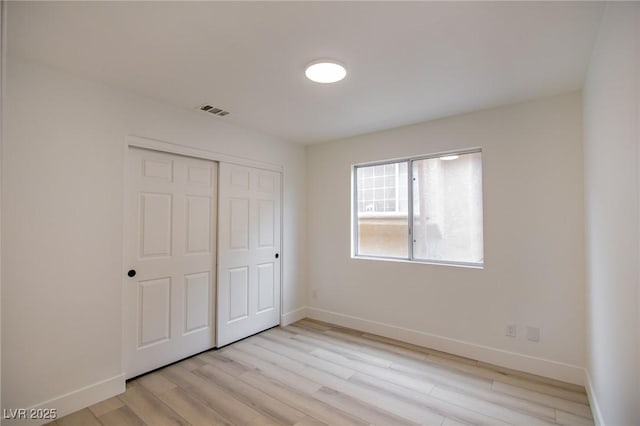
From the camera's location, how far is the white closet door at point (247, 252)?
340cm

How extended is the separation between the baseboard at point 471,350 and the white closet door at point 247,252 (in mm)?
973

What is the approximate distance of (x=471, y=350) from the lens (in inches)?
120

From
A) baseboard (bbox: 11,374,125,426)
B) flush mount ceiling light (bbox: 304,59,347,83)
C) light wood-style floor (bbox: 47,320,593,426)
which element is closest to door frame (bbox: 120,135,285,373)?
baseboard (bbox: 11,374,125,426)

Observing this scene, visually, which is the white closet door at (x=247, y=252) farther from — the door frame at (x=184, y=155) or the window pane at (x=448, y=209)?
the window pane at (x=448, y=209)

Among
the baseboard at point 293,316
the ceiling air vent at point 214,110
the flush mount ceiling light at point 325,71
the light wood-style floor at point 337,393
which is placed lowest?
the light wood-style floor at point 337,393

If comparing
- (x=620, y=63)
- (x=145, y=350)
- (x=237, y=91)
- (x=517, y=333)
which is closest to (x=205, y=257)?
(x=145, y=350)

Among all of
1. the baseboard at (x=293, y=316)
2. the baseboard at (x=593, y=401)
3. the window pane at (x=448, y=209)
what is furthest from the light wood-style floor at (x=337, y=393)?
the window pane at (x=448, y=209)

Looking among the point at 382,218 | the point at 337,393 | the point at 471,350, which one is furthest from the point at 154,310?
the point at 471,350

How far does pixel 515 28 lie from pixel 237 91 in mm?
2054

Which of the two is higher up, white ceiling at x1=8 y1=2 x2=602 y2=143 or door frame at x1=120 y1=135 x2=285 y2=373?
white ceiling at x1=8 y1=2 x2=602 y2=143

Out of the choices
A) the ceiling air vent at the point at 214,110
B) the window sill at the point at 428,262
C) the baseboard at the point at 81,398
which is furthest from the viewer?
the window sill at the point at 428,262

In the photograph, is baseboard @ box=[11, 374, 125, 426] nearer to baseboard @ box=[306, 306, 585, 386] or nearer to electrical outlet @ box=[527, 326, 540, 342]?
baseboard @ box=[306, 306, 585, 386]

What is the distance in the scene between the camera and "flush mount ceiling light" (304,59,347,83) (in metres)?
2.13

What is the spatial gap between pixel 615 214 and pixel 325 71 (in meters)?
1.93
